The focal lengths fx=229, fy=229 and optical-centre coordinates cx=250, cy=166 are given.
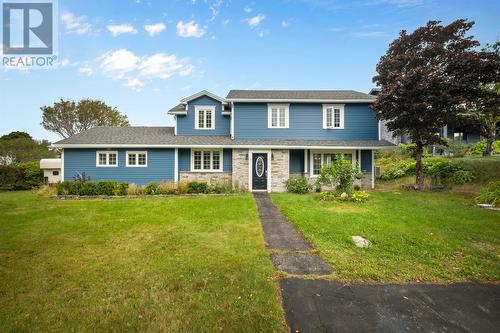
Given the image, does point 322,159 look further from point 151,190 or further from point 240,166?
point 151,190

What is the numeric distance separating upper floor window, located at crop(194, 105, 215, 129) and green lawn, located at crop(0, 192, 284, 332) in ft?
32.2

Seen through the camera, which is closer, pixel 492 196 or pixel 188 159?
pixel 492 196

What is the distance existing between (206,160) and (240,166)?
8.37 feet

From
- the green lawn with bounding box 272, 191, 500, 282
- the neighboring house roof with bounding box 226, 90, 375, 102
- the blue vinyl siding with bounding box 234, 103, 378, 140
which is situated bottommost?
the green lawn with bounding box 272, 191, 500, 282

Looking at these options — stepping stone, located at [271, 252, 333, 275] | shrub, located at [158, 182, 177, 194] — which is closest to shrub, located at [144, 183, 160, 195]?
shrub, located at [158, 182, 177, 194]

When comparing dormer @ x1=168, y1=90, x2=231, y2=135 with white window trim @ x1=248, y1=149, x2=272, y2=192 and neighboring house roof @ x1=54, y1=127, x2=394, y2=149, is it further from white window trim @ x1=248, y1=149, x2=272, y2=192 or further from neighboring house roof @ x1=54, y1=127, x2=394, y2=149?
white window trim @ x1=248, y1=149, x2=272, y2=192

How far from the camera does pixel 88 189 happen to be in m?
13.1

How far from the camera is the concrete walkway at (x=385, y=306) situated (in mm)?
3102

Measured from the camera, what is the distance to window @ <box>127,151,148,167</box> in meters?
15.6

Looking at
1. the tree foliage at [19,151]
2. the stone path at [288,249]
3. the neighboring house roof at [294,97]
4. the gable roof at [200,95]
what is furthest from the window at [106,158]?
the tree foliage at [19,151]

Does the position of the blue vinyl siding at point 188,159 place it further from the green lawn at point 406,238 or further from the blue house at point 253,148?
the green lawn at point 406,238

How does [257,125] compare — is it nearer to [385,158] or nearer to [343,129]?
[343,129]

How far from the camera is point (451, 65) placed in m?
12.0

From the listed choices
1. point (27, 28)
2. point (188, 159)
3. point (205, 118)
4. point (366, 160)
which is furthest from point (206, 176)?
point (27, 28)
